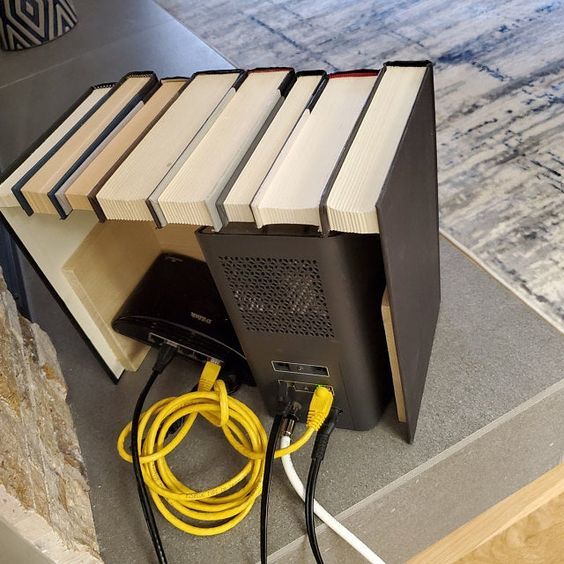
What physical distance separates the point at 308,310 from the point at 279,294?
0.11 feet

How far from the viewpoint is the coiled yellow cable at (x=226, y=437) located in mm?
741

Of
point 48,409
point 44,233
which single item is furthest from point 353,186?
point 48,409

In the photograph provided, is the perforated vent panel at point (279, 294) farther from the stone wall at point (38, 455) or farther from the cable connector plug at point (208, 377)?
the stone wall at point (38, 455)

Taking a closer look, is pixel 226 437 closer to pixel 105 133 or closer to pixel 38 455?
pixel 38 455

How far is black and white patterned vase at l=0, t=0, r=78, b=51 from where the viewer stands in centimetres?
203

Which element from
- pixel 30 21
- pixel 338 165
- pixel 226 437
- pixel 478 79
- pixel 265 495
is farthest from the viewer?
pixel 30 21

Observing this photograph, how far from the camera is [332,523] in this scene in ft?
2.37

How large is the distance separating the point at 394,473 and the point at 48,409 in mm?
445

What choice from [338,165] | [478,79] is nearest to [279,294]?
[338,165]

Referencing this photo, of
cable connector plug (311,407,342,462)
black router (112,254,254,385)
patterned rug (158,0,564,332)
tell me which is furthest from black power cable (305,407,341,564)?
patterned rug (158,0,564,332)

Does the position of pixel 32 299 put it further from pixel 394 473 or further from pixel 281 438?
pixel 394 473

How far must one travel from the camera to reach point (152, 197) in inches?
24.0

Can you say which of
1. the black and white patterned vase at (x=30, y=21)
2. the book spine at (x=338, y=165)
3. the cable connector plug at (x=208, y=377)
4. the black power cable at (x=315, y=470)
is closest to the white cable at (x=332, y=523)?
the black power cable at (x=315, y=470)

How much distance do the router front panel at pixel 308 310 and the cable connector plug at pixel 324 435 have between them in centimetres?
2
